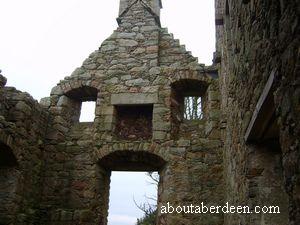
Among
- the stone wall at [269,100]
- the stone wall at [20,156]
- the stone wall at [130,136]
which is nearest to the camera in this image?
the stone wall at [269,100]

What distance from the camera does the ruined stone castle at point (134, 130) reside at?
5.19 meters

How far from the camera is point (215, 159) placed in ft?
20.2

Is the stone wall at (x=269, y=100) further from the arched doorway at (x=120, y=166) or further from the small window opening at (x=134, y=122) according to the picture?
the small window opening at (x=134, y=122)

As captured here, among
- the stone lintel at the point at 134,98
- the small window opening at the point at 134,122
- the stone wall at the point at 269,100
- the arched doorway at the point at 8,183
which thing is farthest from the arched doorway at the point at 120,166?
the stone wall at the point at 269,100

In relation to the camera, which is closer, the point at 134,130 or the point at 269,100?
the point at 269,100

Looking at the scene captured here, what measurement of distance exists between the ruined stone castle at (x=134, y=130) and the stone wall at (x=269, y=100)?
2.7 inches

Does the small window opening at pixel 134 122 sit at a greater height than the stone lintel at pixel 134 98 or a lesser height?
lesser

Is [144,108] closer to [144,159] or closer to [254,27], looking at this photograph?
[144,159]

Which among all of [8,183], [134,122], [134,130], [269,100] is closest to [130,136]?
[134,130]

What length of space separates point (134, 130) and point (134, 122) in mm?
176

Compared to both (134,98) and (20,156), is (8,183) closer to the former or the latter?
(20,156)

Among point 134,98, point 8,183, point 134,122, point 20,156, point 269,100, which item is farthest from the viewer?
point 134,122

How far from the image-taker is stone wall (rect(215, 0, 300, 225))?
77.7 inches

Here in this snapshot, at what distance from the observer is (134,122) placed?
7.00 metres
